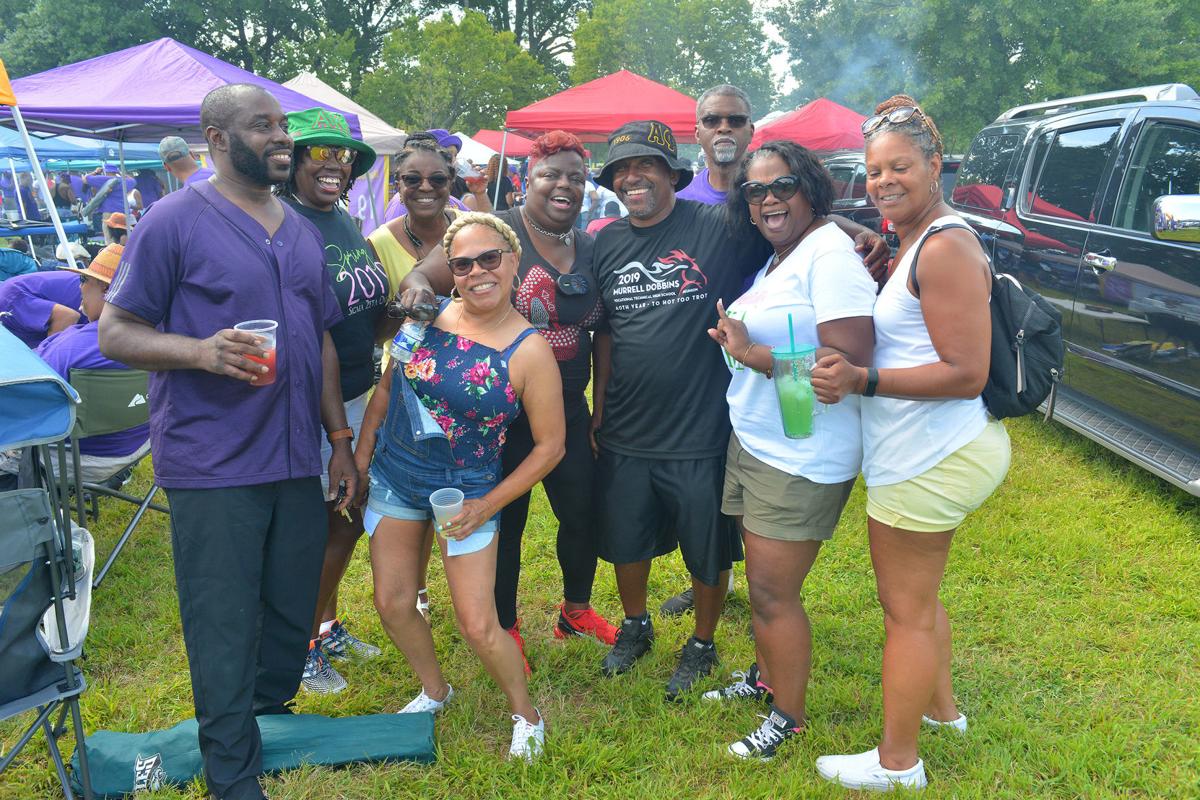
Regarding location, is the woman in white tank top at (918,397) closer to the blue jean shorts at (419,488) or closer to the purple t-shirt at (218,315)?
the blue jean shorts at (419,488)

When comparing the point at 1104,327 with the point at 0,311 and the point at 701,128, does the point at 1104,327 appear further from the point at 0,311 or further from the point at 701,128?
the point at 0,311

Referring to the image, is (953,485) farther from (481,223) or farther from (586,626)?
(586,626)

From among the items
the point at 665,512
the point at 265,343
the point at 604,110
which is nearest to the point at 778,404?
the point at 665,512

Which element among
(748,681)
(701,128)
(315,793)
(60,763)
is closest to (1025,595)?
(748,681)

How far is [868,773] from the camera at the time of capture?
2580 mm

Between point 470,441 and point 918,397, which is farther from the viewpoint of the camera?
point 470,441

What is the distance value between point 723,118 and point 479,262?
157 centimetres

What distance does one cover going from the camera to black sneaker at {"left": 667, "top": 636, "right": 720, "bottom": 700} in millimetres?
3201

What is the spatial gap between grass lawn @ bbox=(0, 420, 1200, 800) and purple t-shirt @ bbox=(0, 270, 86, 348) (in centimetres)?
129

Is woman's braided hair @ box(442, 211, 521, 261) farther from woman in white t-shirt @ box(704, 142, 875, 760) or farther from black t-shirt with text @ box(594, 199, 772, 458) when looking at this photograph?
woman in white t-shirt @ box(704, 142, 875, 760)

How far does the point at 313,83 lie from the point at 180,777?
41.7ft

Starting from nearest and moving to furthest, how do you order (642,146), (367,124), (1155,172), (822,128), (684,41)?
(642,146), (1155,172), (367,124), (822,128), (684,41)

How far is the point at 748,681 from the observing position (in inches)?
124

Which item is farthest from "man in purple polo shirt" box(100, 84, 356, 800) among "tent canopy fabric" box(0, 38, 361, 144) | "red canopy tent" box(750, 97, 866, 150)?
"red canopy tent" box(750, 97, 866, 150)
